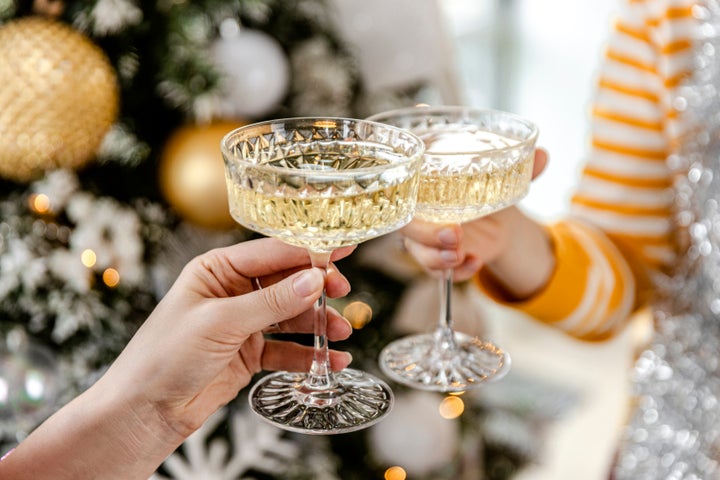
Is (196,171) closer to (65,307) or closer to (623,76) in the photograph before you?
(65,307)

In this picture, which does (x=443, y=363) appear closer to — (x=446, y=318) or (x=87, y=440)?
(x=446, y=318)

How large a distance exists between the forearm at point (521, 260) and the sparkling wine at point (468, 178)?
0.27 meters

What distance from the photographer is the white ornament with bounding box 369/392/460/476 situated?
1577 mm

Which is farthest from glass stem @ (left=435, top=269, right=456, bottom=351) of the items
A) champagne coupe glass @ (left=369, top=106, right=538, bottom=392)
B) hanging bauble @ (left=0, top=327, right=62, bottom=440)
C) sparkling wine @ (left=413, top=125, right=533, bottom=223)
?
hanging bauble @ (left=0, top=327, right=62, bottom=440)

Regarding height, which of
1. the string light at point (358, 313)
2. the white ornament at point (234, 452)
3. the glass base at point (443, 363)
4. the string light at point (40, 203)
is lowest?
the white ornament at point (234, 452)

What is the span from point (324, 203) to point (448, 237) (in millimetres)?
312

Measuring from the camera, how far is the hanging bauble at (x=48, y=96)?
1147 millimetres

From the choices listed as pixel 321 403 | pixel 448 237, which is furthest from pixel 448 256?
pixel 321 403

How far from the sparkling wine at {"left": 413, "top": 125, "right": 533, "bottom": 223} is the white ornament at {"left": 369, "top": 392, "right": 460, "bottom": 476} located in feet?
2.42

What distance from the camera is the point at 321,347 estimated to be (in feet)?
2.85

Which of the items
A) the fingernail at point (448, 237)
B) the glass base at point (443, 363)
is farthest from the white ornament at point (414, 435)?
the fingernail at point (448, 237)

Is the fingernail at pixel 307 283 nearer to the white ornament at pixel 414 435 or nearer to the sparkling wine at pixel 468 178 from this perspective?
the sparkling wine at pixel 468 178

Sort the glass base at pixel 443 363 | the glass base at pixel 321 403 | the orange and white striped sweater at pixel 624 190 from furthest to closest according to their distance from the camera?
the orange and white striped sweater at pixel 624 190
the glass base at pixel 443 363
the glass base at pixel 321 403

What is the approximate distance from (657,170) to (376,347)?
22.9 inches
